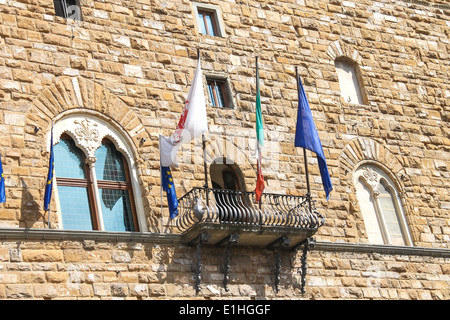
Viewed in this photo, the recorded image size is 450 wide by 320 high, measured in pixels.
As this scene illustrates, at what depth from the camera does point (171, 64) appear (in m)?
17.0

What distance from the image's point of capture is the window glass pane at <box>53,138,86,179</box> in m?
15.1

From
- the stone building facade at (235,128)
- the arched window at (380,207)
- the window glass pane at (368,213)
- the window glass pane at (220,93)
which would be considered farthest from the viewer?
the arched window at (380,207)

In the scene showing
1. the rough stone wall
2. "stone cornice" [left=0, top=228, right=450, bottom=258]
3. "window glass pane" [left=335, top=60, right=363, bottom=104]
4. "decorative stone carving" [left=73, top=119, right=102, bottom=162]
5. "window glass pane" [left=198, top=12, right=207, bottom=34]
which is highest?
"window glass pane" [left=198, top=12, right=207, bottom=34]

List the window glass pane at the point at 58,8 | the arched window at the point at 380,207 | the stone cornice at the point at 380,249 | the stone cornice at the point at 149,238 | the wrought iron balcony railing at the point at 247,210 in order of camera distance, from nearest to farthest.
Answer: the stone cornice at the point at 149,238
the wrought iron balcony railing at the point at 247,210
the window glass pane at the point at 58,8
the stone cornice at the point at 380,249
the arched window at the point at 380,207

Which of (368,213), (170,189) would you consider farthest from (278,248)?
(368,213)

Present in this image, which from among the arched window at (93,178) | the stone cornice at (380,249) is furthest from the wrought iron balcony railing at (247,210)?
the arched window at (93,178)

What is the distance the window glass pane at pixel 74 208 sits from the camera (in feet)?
48.3

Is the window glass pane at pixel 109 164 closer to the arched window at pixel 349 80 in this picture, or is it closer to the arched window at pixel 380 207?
the arched window at pixel 380 207

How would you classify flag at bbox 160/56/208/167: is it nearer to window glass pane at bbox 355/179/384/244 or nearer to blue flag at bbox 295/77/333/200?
blue flag at bbox 295/77/333/200

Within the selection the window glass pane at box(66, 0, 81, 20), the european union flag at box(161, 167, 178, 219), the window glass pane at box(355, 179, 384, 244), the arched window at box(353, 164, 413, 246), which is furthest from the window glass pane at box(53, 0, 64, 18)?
the window glass pane at box(355, 179, 384, 244)

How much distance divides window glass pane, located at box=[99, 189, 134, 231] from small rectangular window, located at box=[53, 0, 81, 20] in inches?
141

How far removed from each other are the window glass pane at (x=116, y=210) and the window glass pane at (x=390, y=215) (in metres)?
5.79

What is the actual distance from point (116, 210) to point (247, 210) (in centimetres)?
234
